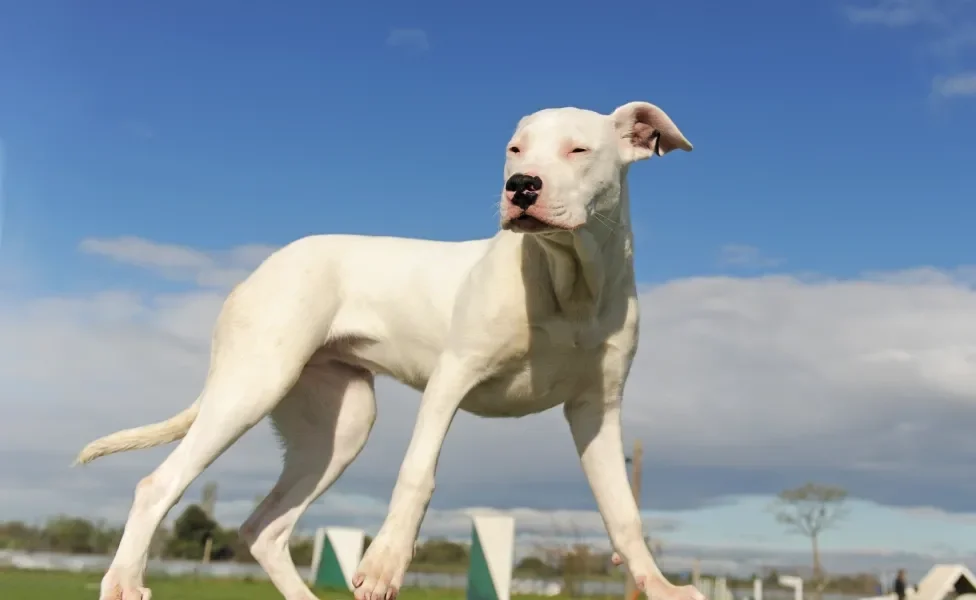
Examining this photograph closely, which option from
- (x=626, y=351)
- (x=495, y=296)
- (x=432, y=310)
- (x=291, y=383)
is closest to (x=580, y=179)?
(x=495, y=296)

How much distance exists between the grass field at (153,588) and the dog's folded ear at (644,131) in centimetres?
499

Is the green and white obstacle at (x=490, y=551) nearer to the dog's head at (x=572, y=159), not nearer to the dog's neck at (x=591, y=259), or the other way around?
the dog's neck at (x=591, y=259)

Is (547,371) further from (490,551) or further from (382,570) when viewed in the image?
(490,551)

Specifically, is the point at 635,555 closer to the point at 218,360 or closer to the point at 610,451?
the point at 610,451

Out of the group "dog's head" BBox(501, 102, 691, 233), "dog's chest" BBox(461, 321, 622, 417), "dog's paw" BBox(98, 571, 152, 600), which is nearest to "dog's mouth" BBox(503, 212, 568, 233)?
"dog's head" BBox(501, 102, 691, 233)

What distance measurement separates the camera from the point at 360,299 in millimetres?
5828

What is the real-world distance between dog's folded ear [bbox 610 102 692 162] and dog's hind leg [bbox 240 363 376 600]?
254 cm

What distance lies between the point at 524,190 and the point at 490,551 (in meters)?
6.11

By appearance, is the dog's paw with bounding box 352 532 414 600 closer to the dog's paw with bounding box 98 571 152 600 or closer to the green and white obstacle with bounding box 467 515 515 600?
the dog's paw with bounding box 98 571 152 600

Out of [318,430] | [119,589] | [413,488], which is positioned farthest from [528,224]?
[119,589]

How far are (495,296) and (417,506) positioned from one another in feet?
3.96

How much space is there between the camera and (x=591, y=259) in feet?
15.5

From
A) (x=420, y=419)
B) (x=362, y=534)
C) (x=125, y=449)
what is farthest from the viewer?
(x=362, y=534)

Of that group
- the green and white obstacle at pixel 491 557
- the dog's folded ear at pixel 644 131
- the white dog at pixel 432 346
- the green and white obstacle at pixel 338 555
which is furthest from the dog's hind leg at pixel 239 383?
the green and white obstacle at pixel 338 555
